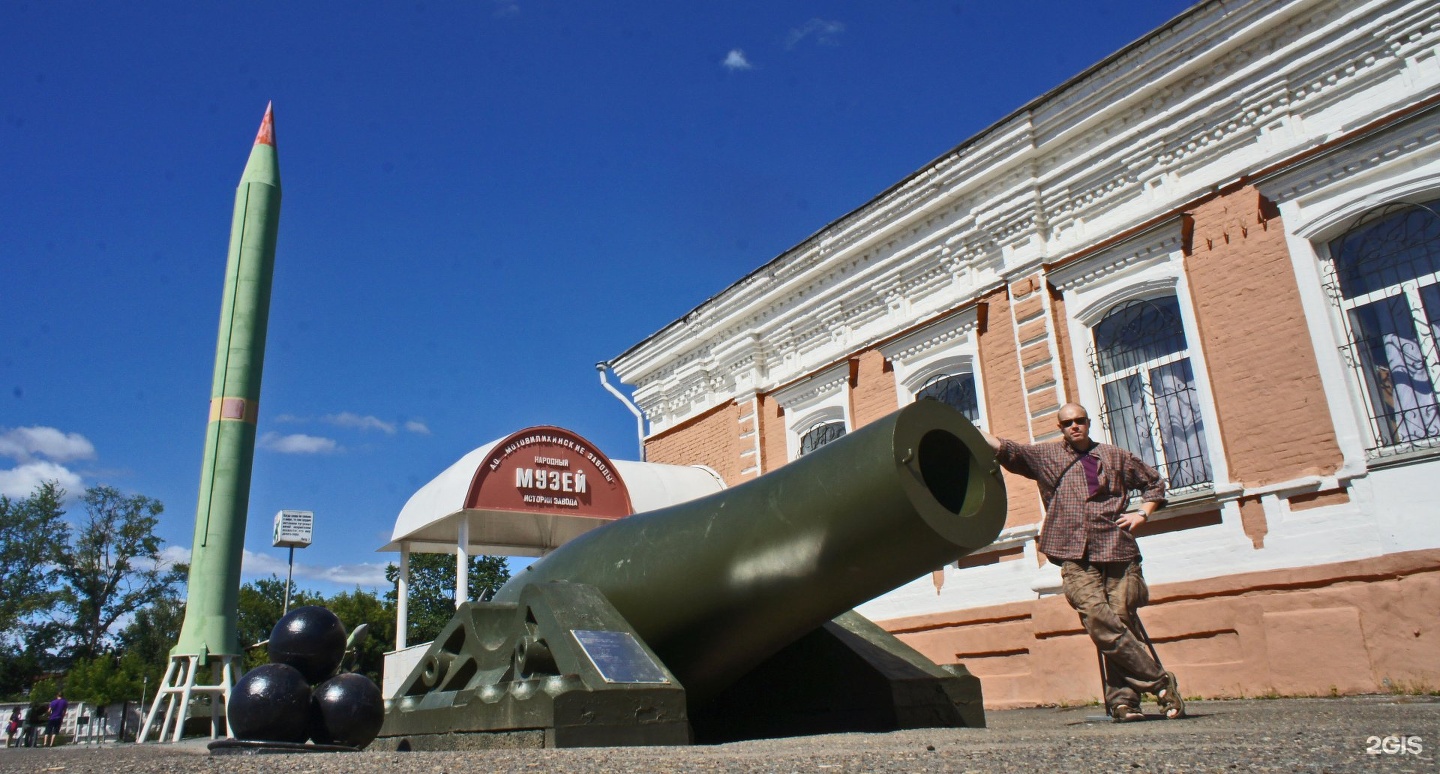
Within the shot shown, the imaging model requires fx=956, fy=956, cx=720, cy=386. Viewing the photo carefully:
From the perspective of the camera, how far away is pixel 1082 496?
4402mm

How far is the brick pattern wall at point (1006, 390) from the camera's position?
30.2 feet

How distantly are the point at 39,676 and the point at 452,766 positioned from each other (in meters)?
56.8

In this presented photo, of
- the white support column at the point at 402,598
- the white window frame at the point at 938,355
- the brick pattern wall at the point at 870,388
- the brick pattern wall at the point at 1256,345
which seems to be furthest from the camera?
the white support column at the point at 402,598

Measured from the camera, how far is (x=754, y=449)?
12836 mm

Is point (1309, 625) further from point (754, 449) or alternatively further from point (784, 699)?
point (754, 449)

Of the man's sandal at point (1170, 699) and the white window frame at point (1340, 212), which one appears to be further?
the white window frame at point (1340, 212)

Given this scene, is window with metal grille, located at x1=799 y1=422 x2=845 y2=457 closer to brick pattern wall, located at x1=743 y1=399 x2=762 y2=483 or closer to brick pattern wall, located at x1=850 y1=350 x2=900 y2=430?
brick pattern wall, located at x1=850 y1=350 x2=900 y2=430

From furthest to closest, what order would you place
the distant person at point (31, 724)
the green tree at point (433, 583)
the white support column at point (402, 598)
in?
the green tree at point (433, 583) → the distant person at point (31, 724) → the white support column at point (402, 598)

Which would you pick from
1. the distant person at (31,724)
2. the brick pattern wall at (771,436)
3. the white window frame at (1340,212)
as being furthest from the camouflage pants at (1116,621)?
the distant person at (31,724)

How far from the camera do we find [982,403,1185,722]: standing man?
4125 millimetres

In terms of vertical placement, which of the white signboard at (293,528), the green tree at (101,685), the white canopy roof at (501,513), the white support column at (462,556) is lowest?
the green tree at (101,685)

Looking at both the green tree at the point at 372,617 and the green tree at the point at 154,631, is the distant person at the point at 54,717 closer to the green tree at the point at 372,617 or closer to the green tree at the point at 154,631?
the green tree at the point at 372,617

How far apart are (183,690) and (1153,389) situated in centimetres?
1123

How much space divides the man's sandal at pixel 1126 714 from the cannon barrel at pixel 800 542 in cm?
137
